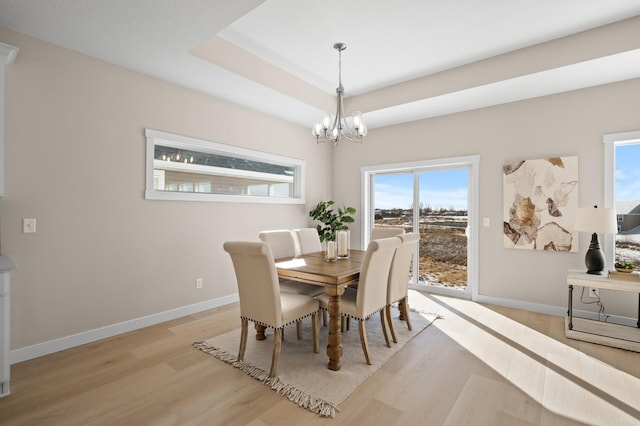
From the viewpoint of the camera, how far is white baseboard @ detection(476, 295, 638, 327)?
10.7 feet

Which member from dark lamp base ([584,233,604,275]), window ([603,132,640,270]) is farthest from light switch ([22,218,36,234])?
window ([603,132,640,270])

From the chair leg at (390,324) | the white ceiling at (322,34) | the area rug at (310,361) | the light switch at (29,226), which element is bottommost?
the area rug at (310,361)

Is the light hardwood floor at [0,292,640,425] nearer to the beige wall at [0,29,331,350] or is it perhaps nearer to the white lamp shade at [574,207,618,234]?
the beige wall at [0,29,331,350]

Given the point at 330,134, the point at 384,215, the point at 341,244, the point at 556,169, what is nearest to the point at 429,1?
the point at 330,134

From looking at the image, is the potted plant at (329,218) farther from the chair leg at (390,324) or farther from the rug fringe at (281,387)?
the rug fringe at (281,387)

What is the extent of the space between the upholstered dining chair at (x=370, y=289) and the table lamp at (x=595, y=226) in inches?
77.4

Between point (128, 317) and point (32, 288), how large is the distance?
33.0 inches

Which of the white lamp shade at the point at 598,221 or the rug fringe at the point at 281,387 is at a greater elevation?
the white lamp shade at the point at 598,221

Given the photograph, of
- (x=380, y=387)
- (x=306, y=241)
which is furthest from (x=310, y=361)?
(x=306, y=241)

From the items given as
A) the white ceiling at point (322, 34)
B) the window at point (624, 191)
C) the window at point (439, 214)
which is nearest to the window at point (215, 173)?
the white ceiling at point (322, 34)

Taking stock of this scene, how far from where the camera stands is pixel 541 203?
3.71 meters

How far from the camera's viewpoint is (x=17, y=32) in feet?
8.13

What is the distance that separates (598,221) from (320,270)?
272 centimetres

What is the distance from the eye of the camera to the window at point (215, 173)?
3.44m
